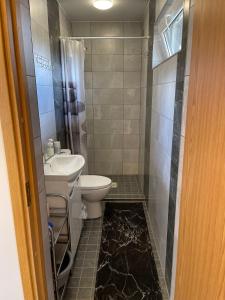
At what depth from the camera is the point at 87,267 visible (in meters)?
1.98

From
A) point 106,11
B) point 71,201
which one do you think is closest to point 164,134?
point 71,201

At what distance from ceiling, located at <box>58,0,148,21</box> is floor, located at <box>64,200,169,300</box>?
105 inches

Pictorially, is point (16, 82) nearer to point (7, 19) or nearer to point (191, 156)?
point (7, 19)

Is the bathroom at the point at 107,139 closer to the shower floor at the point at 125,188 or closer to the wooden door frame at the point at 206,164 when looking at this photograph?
the shower floor at the point at 125,188

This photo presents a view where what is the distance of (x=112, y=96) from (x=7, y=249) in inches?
121

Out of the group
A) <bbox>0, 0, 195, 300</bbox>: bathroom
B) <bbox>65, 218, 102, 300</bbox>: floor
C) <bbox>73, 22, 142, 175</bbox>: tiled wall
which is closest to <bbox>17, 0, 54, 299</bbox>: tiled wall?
<bbox>0, 0, 195, 300</bbox>: bathroom

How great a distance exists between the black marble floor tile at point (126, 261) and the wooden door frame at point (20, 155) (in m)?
0.98

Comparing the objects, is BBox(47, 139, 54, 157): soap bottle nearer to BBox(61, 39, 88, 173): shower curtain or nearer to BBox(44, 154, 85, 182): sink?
BBox(44, 154, 85, 182): sink

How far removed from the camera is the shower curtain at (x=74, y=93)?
2.85 m

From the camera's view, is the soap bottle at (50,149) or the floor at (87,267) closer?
the floor at (87,267)

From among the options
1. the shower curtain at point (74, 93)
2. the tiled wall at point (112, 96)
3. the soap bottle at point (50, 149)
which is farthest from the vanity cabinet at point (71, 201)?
the tiled wall at point (112, 96)

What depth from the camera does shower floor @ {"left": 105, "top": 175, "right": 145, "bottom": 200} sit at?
127 inches

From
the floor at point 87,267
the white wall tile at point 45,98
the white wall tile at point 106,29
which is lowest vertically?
the floor at point 87,267

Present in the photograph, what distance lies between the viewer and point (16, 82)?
2.42 ft
